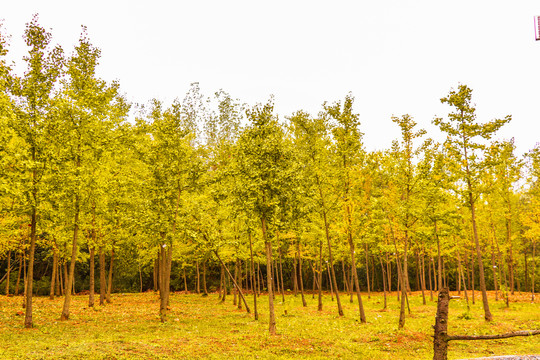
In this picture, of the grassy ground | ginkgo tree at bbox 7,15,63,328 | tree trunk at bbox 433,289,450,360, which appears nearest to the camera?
tree trunk at bbox 433,289,450,360

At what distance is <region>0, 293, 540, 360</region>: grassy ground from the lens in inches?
451

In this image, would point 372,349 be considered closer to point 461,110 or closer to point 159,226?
point 159,226

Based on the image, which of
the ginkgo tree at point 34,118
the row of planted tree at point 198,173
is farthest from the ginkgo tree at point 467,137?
the ginkgo tree at point 34,118

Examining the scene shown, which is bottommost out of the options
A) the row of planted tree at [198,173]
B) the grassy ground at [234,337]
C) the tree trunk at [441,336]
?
the grassy ground at [234,337]

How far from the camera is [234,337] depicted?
573 inches

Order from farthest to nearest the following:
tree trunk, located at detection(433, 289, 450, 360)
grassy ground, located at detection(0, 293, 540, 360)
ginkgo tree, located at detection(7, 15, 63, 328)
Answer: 1. ginkgo tree, located at detection(7, 15, 63, 328)
2. grassy ground, located at detection(0, 293, 540, 360)
3. tree trunk, located at detection(433, 289, 450, 360)

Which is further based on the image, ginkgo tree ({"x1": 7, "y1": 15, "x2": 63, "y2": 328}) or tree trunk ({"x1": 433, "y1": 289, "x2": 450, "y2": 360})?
ginkgo tree ({"x1": 7, "y1": 15, "x2": 63, "y2": 328})

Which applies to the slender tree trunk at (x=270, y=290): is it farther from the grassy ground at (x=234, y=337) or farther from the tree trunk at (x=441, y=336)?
the tree trunk at (x=441, y=336)

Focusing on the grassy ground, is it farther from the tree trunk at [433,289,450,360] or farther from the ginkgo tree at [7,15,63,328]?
the tree trunk at [433,289,450,360]

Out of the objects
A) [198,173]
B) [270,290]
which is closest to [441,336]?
[270,290]

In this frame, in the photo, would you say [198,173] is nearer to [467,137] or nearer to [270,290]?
[270,290]

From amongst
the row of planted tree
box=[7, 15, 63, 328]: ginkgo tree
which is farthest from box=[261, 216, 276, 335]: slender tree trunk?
box=[7, 15, 63, 328]: ginkgo tree

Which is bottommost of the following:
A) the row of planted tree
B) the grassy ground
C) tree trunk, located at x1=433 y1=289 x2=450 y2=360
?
the grassy ground

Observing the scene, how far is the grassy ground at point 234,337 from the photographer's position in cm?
1146
